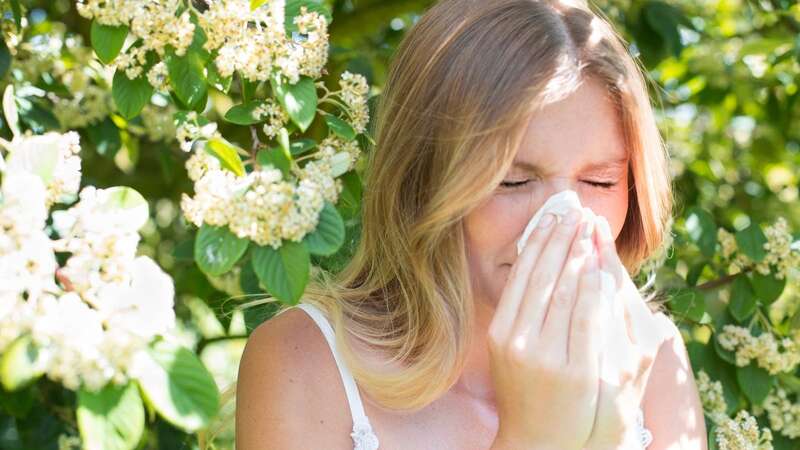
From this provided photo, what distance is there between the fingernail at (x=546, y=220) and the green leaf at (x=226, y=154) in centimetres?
57

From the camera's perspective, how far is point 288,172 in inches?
55.3

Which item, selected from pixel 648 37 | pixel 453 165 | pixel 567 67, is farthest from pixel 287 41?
pixel 648 37

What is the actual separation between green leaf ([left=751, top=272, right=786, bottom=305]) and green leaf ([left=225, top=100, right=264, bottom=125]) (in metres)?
1.32

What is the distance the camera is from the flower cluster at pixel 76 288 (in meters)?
1.09

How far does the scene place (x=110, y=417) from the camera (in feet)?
3.68

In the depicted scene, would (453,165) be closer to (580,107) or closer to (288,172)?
(580,107)

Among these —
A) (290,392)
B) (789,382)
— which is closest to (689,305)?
(789,382)

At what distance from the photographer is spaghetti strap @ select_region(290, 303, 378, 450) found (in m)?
1.93

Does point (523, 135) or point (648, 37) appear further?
point (648, 37)

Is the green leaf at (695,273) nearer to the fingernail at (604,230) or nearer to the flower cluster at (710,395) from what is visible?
the flower cluster at (710,395)

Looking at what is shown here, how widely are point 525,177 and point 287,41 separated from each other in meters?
0.50

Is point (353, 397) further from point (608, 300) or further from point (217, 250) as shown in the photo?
point (217, 250)

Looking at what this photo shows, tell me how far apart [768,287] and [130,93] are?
1.53 metres

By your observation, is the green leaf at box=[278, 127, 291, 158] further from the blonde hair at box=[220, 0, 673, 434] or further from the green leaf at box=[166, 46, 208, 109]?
the blonde hair at box=[220, 0, 673, 434]
